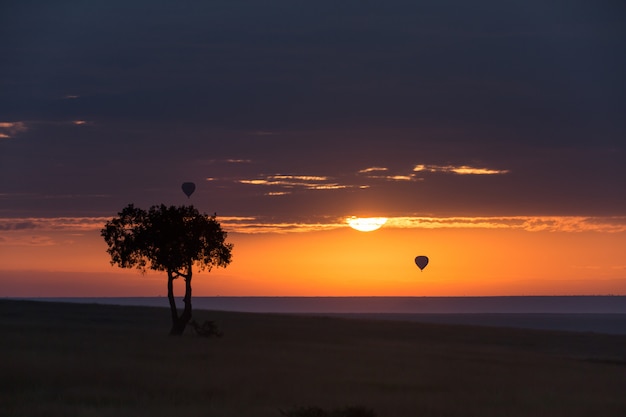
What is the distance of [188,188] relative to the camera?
3364 inches

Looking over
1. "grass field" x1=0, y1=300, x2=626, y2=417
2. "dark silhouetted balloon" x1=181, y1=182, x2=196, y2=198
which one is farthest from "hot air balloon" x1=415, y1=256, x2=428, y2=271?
"grass field" x1=0, y1=300, x2=626, y2=417

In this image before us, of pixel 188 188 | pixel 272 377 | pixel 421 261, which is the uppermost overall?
pixel 188 188

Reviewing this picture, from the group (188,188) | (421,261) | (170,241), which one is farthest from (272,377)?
(421,261)

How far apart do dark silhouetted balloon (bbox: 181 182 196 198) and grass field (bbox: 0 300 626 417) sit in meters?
21.6

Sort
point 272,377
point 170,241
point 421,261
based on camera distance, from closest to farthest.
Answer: point 272,377 → point 170,241 → point 421,261

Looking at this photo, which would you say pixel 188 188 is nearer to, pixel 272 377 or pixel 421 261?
pixel 421 261

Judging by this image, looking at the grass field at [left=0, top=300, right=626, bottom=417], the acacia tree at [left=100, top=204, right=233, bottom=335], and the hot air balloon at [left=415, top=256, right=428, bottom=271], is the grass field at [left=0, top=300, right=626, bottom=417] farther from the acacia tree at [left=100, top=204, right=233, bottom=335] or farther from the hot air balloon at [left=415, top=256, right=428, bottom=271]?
the hot air balloon at [left=415, top=256, right=428, bottom=271]

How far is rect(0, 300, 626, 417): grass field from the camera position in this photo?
28.0 meters

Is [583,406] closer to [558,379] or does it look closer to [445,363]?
[558,379]

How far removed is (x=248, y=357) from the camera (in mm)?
44812

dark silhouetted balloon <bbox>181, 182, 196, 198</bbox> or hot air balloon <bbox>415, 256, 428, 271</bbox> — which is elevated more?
dark silhouetted balloon <bbox>181, 182, 196, 198</bbox>

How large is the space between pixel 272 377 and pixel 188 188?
51.1 metres

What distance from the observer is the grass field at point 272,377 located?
28.0 m

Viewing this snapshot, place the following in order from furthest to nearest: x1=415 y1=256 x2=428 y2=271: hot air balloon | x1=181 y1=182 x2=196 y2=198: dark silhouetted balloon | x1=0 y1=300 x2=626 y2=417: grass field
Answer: x1=415 y1=256 x2=428 y2=271: hot air balloon, x1=181 y1=182 x2=196 y2=198: dark silhouetted balloon, x1=0 y1=300 x2=626 y2=417: grass field
